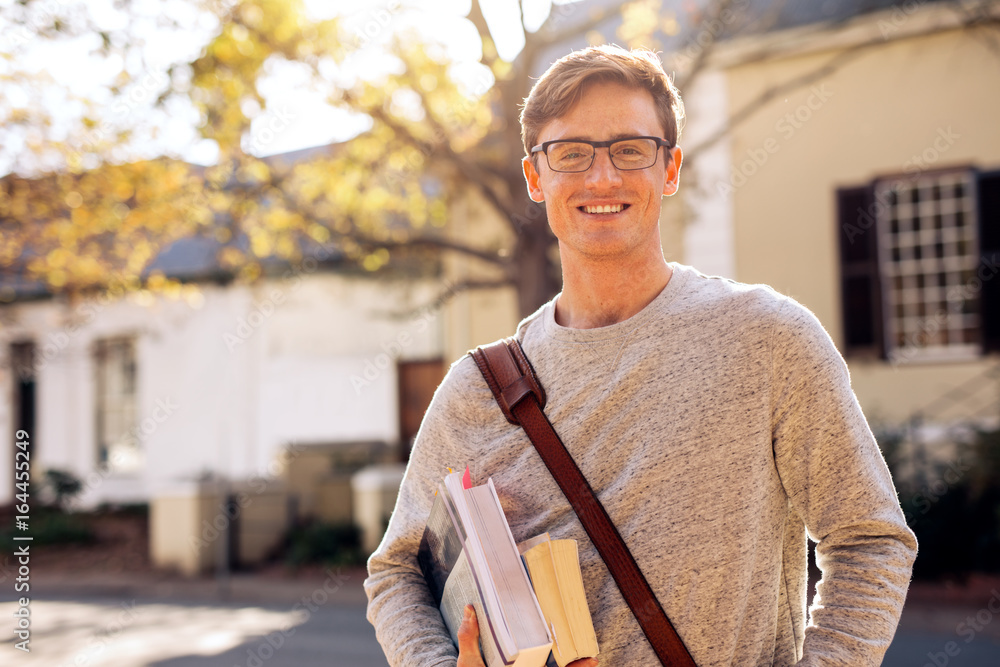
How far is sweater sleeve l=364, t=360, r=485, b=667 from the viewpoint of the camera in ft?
5.78

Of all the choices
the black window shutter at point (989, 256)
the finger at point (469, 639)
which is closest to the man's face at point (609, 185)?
the finger at point (469, 639)

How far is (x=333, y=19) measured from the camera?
26.7ft

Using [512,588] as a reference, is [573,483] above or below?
above

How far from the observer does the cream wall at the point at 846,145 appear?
10359 millimetres

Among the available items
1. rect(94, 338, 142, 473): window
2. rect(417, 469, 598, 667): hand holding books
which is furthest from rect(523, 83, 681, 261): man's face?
rect(94, 338, 142, 473): window

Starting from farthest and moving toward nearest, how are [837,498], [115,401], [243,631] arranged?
1. [115,401]
2. [243,631]
3. [837,498]

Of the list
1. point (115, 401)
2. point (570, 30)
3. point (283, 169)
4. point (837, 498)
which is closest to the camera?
point (837, 498)

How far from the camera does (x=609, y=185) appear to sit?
1659 millimetres

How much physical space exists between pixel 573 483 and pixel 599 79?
800mm

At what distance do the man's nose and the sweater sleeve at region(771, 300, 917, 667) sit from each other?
415mm

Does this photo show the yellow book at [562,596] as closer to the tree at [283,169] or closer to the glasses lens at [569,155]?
the glasses lens at [569,155]

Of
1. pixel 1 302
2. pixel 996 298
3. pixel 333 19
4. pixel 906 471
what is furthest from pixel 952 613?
pixel 1 302

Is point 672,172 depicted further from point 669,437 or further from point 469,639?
point 469,639

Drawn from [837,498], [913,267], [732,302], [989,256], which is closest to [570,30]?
[913,267]
